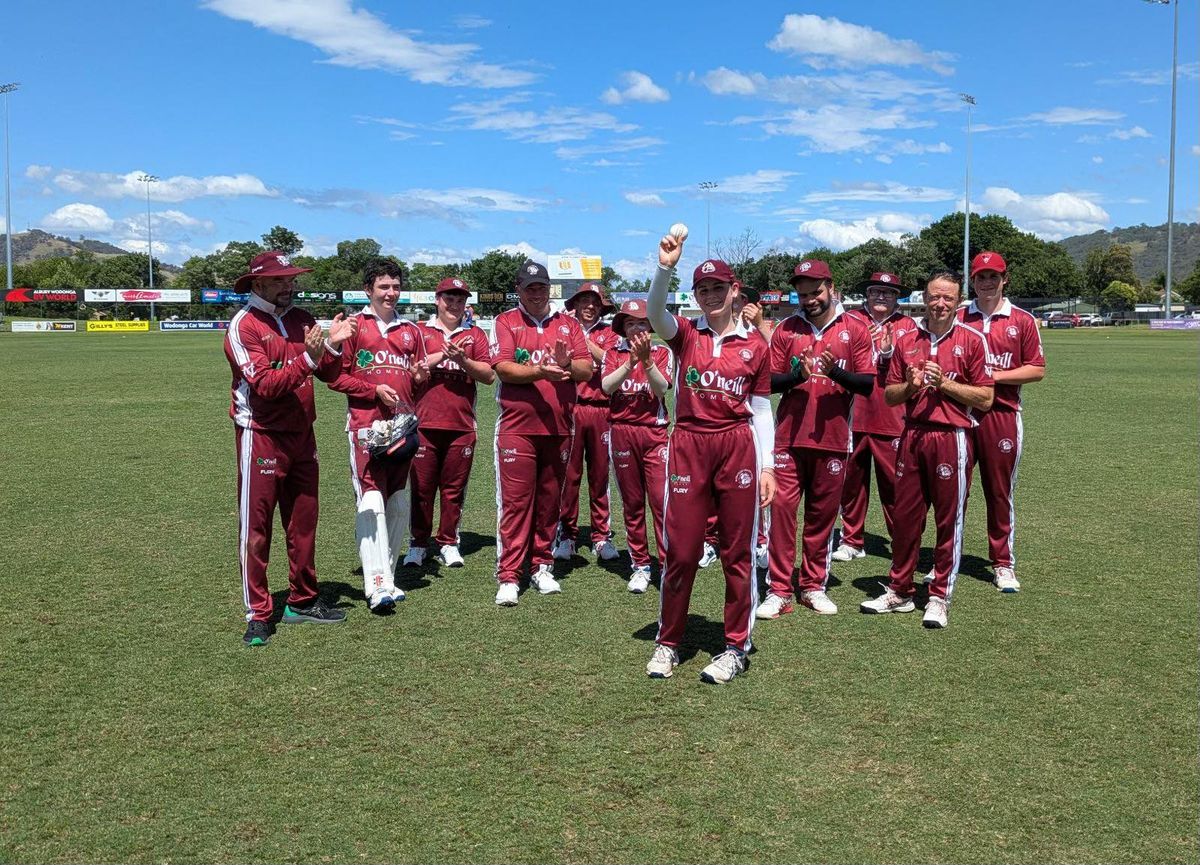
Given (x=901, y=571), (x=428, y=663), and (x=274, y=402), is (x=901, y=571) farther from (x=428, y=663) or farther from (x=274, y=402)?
(x=274, y=402)

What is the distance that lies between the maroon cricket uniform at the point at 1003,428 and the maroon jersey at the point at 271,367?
15.7 feet

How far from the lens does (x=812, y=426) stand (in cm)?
653

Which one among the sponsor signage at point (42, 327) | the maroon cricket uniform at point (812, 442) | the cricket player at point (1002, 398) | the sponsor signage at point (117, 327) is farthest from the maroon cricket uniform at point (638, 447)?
the sponsor signage at point (117, 327)

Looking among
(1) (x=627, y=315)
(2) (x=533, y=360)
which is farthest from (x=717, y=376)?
(2) (x=533, y=360)

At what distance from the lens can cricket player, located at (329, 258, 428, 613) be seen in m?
6.48

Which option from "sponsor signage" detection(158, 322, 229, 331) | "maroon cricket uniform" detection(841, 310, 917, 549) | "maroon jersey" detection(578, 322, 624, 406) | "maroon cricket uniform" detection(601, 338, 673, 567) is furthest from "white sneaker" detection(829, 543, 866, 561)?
"sponsor signage" detection(158, 322, 229, 331)

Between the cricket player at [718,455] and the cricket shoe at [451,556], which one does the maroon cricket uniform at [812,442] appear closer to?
the cricket player at [718,455]

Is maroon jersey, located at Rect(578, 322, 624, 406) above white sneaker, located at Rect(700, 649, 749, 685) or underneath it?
above

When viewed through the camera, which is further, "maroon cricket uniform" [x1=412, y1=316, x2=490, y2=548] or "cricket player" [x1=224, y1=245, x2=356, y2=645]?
"maroon cricket uniform" [x1=412, y1=316, x2=490, y2=548]

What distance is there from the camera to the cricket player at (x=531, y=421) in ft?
22.5

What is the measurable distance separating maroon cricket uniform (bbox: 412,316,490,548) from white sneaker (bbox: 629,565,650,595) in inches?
66.4

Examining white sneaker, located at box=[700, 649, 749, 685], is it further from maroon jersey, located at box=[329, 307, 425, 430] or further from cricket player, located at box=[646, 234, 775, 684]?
maroon jersey, located at box=[329, 307, 425, 430]

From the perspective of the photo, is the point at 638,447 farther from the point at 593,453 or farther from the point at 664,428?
the point at 593,453

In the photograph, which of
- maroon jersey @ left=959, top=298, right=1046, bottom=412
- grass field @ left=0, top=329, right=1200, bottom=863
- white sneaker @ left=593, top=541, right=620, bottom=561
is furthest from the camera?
white sneaker @ left=593, top=541, right=620, bottom=561
